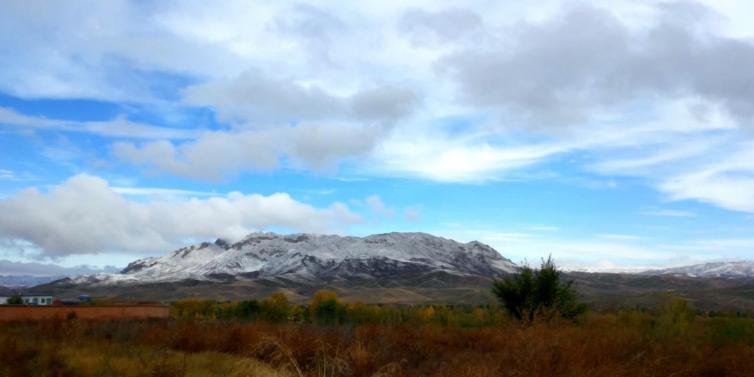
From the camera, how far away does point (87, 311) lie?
55062 millimetres

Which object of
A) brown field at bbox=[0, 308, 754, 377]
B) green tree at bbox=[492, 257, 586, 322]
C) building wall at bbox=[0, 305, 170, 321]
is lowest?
building wall at bbox=[0, 305, 170, 321]

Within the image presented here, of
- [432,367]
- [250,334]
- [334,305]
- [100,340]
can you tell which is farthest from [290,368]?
[334,305]

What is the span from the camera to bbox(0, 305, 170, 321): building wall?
48.0 meters

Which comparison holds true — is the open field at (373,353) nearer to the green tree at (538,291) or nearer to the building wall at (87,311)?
the green tree at (538,291)

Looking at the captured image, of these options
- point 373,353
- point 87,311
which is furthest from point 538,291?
point 87,311

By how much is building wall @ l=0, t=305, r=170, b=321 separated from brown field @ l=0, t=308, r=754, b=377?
30.6 metres

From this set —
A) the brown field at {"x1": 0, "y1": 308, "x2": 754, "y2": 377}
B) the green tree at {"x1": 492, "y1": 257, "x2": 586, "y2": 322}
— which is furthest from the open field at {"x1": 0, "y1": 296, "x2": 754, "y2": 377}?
the green tree at {"x1": 492, "y1": 257, "x2": 586, "y2": 322}

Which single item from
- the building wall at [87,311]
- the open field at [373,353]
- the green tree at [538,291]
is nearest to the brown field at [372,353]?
the open field at [373,353]

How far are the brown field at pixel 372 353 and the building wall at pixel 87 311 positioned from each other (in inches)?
1205

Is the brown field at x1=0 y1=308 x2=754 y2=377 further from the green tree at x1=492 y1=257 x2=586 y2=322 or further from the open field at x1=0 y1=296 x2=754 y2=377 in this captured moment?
the green tree at x1=492 y1=257 x2=586 y2=322

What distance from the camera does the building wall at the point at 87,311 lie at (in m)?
48.0

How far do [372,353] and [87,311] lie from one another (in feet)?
159

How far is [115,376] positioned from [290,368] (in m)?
3.39

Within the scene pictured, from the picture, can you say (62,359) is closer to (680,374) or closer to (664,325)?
(680,374)
